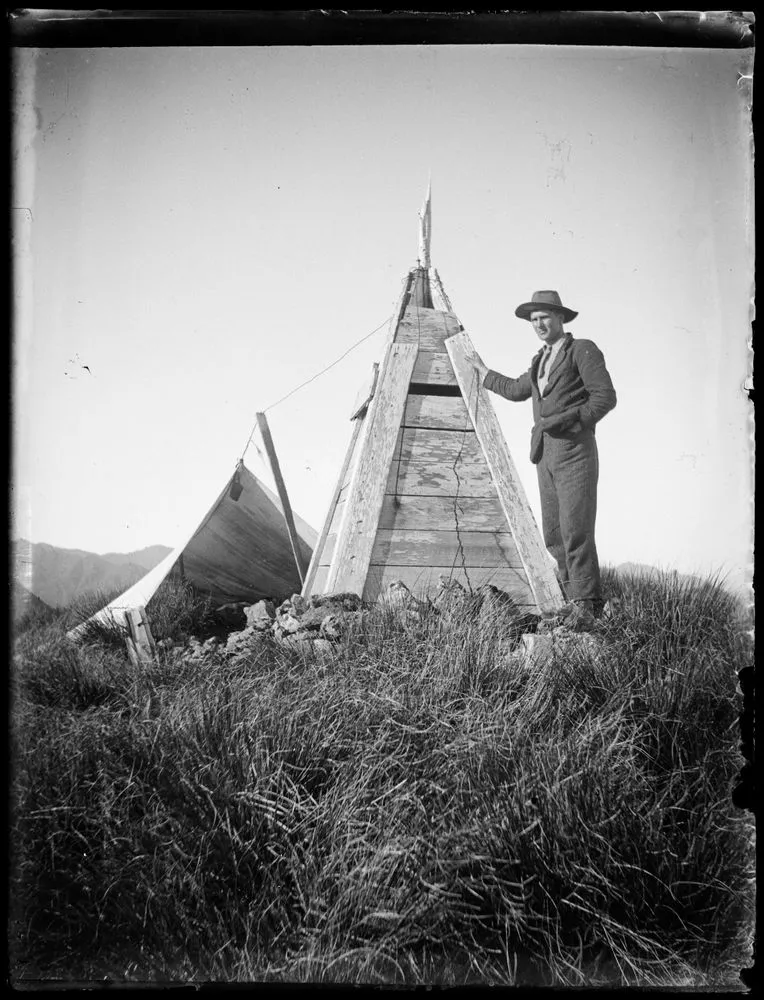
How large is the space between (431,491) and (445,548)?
315mm

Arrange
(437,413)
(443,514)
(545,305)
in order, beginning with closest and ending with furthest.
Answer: (545,305) < (443,514) < (437,413)

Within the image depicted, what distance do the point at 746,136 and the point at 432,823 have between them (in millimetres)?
2528

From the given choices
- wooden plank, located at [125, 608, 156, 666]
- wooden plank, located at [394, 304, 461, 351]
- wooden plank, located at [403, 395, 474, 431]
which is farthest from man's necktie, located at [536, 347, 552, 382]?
wooden plank, located at [125, 608, 156, 666]

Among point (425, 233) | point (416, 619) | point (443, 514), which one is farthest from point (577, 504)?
point (425, 233)

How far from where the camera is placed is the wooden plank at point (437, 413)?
3801 mm

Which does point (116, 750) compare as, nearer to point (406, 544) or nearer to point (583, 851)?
point (583, 851)

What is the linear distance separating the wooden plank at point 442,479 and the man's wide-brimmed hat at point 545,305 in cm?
83

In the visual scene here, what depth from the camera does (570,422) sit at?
132 inches

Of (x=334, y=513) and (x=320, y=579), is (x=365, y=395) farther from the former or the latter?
(x=320, y=579)

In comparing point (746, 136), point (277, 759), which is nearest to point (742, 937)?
point (277, 759)

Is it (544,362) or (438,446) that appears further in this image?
(438,446)

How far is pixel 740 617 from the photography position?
2.52 m

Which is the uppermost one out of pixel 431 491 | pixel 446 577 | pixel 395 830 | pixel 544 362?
pixel 544 362

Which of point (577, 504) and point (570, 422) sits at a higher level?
point (570, 422)
